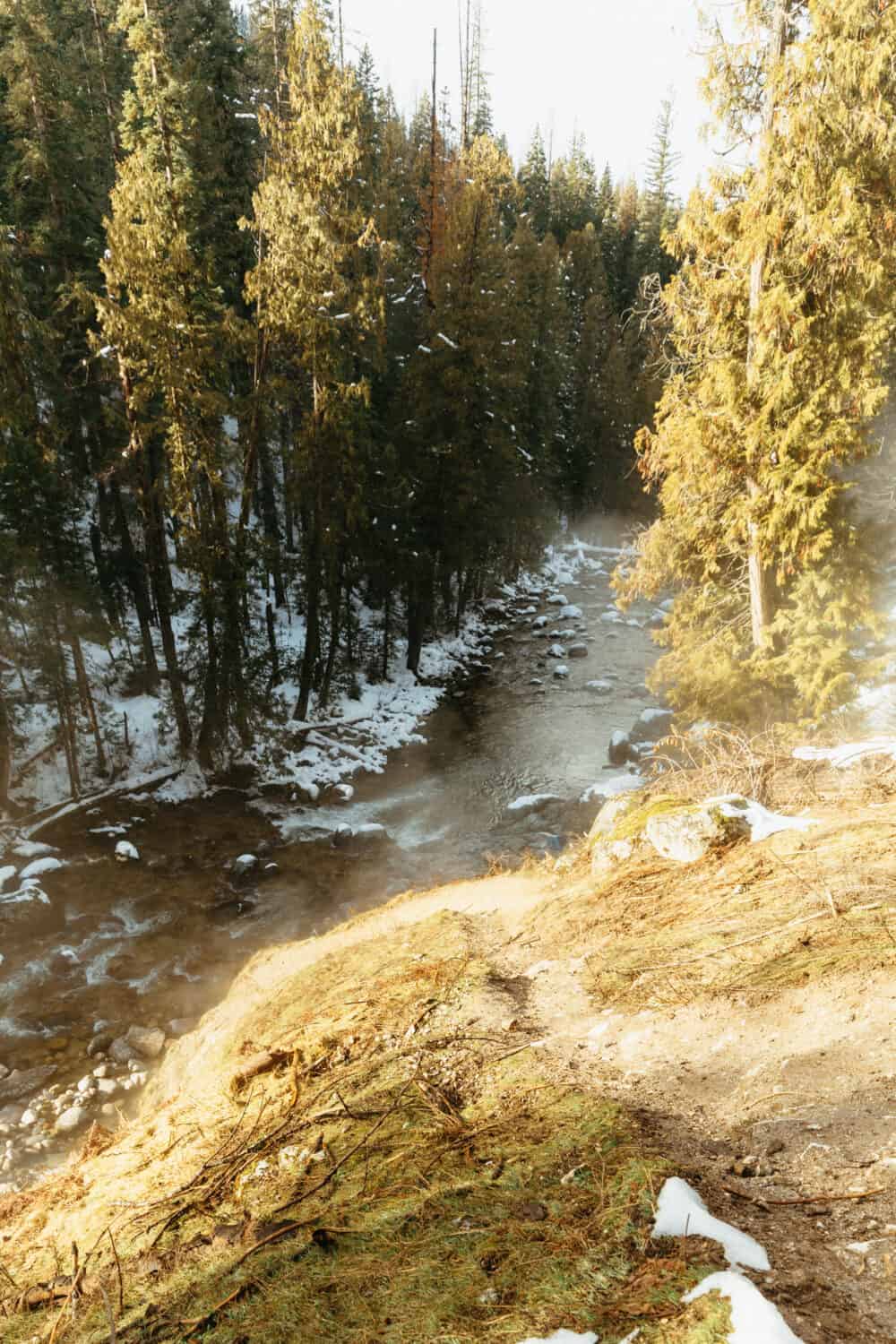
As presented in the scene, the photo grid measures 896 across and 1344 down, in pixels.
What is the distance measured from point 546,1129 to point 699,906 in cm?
301

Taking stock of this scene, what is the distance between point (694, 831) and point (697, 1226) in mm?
4839

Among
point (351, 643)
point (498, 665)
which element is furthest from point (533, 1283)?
point (498, 665)

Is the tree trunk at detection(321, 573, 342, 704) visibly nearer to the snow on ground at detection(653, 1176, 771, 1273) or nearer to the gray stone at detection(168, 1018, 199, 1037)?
the gray stone at detection(168, 1018, 199, 1037)

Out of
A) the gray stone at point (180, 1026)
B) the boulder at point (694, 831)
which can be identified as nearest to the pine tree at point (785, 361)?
the boulder at point (694, 831)

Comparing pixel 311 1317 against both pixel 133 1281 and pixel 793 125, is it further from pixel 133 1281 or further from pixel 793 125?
pixel 793 125

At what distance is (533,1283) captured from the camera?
2871mm

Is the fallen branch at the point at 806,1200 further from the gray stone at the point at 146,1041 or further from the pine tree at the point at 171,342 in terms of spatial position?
the pine tree at the point at 171,342

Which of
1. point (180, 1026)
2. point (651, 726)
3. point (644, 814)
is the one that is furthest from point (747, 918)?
point (651, 726)

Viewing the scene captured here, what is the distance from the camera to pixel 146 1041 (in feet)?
32.2

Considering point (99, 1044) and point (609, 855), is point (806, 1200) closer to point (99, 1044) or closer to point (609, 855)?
point (609, 855)

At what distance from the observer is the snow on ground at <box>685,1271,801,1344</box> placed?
2.33 metres

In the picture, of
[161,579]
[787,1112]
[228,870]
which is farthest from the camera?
[161,579]

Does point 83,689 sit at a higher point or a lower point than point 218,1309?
lower

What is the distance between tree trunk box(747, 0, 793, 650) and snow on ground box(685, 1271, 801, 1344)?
36.5 feet
